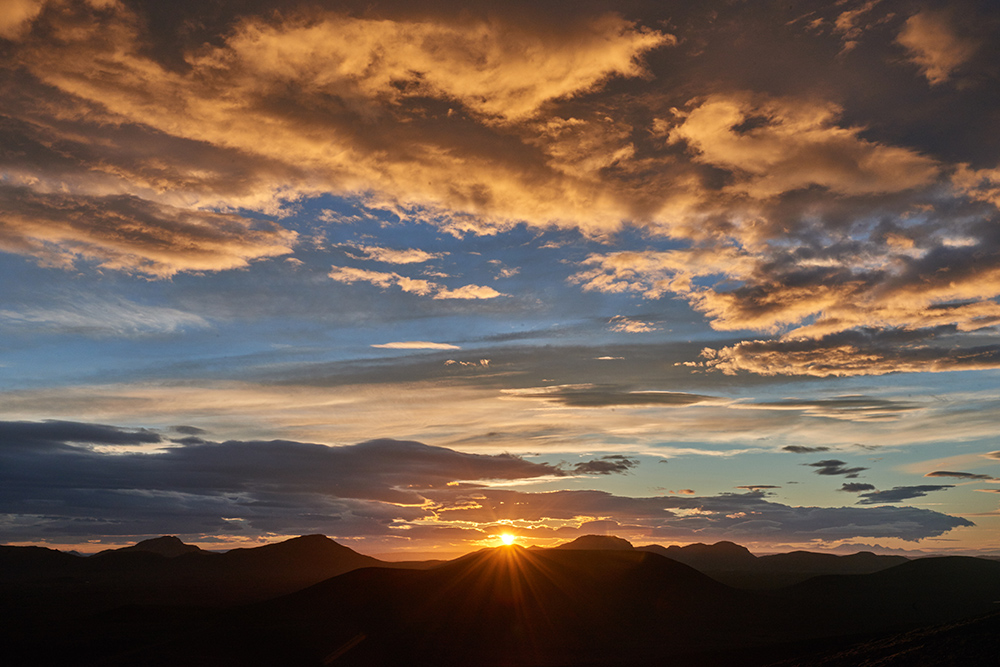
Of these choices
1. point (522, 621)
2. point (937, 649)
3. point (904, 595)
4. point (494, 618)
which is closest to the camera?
point (937, 649)

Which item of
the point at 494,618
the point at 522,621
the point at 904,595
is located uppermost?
the point at 494,618

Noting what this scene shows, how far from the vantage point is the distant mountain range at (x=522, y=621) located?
64312mm

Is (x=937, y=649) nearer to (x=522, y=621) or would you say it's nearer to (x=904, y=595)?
(x=522, y=621)

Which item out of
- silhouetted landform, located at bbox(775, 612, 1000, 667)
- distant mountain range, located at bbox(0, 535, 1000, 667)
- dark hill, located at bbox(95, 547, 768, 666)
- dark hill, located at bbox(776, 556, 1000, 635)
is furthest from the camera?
dark hill, located at bbox(776, 556, 1000, 635)

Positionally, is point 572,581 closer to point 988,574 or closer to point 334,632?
point 334,632

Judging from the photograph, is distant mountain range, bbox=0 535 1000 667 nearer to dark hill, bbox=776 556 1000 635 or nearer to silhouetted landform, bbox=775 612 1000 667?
silhouetted landform, bbox=775 612 1000 667

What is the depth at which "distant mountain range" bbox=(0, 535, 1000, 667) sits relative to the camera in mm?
64312

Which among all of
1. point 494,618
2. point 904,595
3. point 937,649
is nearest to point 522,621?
point 494,618

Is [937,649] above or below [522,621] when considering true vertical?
above

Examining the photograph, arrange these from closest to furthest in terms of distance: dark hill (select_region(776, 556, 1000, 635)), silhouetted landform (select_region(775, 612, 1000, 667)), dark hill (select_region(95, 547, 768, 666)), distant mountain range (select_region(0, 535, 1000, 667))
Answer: silhouetted landform (select_region(775, 612, 1000, 667)), distant mountain range (select_region(0, 535, 1000, 667)), dark hill (select_region(95, 547, 768, 666)), dark hill (select_region(776, 556, 1000, 635))

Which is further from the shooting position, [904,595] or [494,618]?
[904,595]

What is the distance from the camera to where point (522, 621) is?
85.8 m

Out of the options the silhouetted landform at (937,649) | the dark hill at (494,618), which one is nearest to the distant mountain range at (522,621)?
the silhouetted landform at (937,649)

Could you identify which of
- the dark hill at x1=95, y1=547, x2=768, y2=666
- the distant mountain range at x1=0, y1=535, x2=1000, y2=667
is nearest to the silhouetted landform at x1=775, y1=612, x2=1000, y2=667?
the distant mountain range at x1=0, y1=535, x2=1000, y2=667
